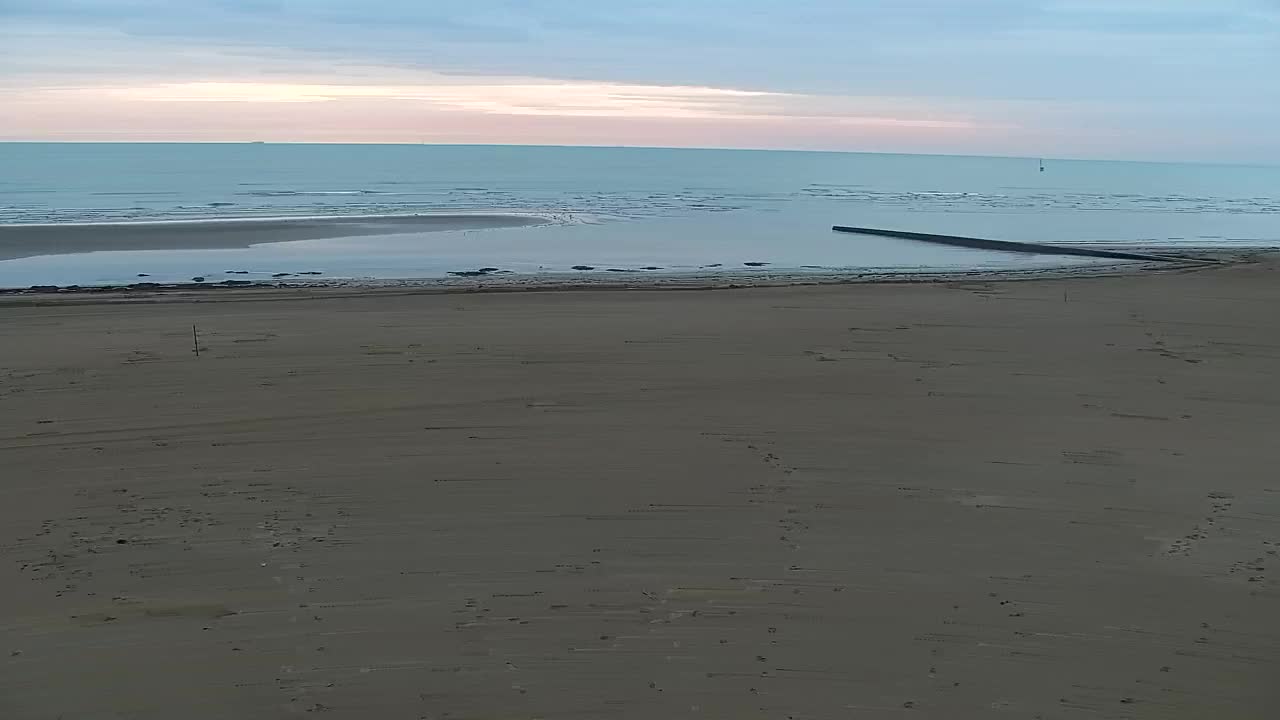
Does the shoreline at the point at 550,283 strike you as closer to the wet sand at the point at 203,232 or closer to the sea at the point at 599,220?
the sea at the point at 599,220

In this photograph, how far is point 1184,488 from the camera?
7.01m

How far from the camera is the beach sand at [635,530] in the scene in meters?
4.43

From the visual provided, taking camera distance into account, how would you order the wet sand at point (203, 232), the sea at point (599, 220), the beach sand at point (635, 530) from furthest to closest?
the wet sand at point (203, 232) < the sea at point (599, 220) < the beach sand at point (635, 530)

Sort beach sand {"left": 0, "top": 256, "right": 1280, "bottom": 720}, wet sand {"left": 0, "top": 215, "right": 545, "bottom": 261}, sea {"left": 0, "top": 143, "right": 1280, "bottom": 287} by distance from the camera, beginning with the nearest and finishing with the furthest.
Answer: beach sand {"left": 0, "top": 256, "right": 1280, "bottom": 720} < sea {"left": 0, "top": 143, "right": 1280, "bottom": 287} < wet sand {"left": 0, "top": 215, "right": 545, "bottom": 261}

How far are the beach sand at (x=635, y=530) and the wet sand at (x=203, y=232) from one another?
52.1 feet

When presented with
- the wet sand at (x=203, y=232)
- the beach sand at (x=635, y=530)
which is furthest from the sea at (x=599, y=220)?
the beach sand at (x=635, y=530)

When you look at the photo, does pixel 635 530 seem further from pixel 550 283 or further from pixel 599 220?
pixel 599 220

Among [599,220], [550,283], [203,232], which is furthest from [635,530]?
[599,220]

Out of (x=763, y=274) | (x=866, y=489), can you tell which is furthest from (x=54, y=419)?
(x=763, y=274)

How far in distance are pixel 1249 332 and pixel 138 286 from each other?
17.4 meters

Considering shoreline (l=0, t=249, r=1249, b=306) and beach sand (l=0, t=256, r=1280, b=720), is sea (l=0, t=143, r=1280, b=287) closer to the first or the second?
shoreline (l=0, t=249, r=1249, b=306)

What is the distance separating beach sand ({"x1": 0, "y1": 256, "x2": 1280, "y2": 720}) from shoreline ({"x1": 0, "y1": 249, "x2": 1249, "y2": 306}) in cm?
482

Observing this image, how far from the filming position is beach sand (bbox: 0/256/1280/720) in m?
4.43

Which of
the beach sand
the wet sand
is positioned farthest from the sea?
the beach sand
